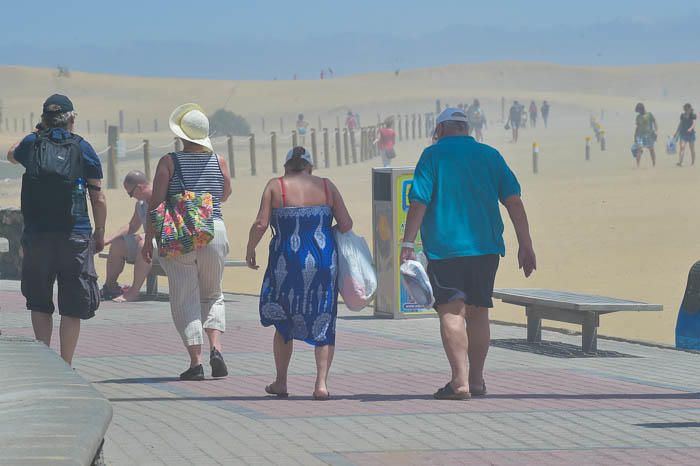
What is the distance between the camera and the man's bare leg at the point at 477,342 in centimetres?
884

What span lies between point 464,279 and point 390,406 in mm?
929

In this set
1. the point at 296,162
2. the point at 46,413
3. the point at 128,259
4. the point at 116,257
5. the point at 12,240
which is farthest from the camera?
the point at 12,240

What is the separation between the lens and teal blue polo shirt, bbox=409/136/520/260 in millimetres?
8695

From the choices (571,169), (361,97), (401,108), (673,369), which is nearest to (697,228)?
(673,369)

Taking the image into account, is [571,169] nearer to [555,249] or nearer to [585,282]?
[555,249]

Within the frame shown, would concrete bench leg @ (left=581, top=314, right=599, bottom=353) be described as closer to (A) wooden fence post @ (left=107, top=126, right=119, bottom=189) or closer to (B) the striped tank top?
(B) the striped tank top

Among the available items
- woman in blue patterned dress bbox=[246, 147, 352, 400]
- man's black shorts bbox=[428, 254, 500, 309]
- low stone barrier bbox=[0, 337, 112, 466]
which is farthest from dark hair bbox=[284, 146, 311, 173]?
low stone barrier bbox=[0, 337, 112, 466]

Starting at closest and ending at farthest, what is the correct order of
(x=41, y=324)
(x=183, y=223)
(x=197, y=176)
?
(x=41, y=324)
(x=183, y=223)
(x=197, y=176)

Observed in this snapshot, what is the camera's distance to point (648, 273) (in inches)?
663

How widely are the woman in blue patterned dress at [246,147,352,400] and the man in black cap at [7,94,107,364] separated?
3.12 feet

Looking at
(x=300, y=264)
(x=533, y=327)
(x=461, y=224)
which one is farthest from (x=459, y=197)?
(x=533, y=327)

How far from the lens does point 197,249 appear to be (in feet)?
30.5

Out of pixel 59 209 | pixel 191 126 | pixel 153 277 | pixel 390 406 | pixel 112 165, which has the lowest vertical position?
pixel 390 406

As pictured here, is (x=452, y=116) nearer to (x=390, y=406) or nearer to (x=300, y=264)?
(x=300, y=264)
